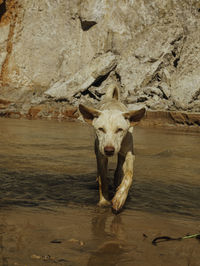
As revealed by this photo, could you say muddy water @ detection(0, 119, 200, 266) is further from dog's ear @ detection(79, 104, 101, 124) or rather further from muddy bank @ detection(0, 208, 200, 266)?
dog's ear @ detection(79, 104, 101, 124)

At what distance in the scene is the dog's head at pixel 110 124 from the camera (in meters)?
3.26

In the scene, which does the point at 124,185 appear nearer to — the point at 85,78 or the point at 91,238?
the point at 91,238

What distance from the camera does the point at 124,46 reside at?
77.3 feet

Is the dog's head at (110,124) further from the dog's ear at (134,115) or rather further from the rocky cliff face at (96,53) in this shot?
the rocky cliff face at (96,53)

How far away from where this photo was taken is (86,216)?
313 centimetres

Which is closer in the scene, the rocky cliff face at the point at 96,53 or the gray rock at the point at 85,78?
the rocky cliff face at the point at 96,53

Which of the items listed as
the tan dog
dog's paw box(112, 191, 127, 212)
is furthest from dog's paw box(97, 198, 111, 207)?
dog's paw box(112, 191, 127, 212)

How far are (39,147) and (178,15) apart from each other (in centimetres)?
1838

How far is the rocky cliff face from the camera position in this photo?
66.3ft

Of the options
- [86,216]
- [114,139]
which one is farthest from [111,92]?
[86,216]

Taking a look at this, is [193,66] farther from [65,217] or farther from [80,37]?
[65,217]

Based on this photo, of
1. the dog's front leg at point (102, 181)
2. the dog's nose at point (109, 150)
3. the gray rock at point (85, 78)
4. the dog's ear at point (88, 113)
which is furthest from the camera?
the gray rock at point (85, 78)

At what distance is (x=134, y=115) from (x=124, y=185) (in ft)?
2.57

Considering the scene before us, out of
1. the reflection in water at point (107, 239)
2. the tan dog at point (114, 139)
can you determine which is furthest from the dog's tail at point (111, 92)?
the reflection in water at point (107, 239)
